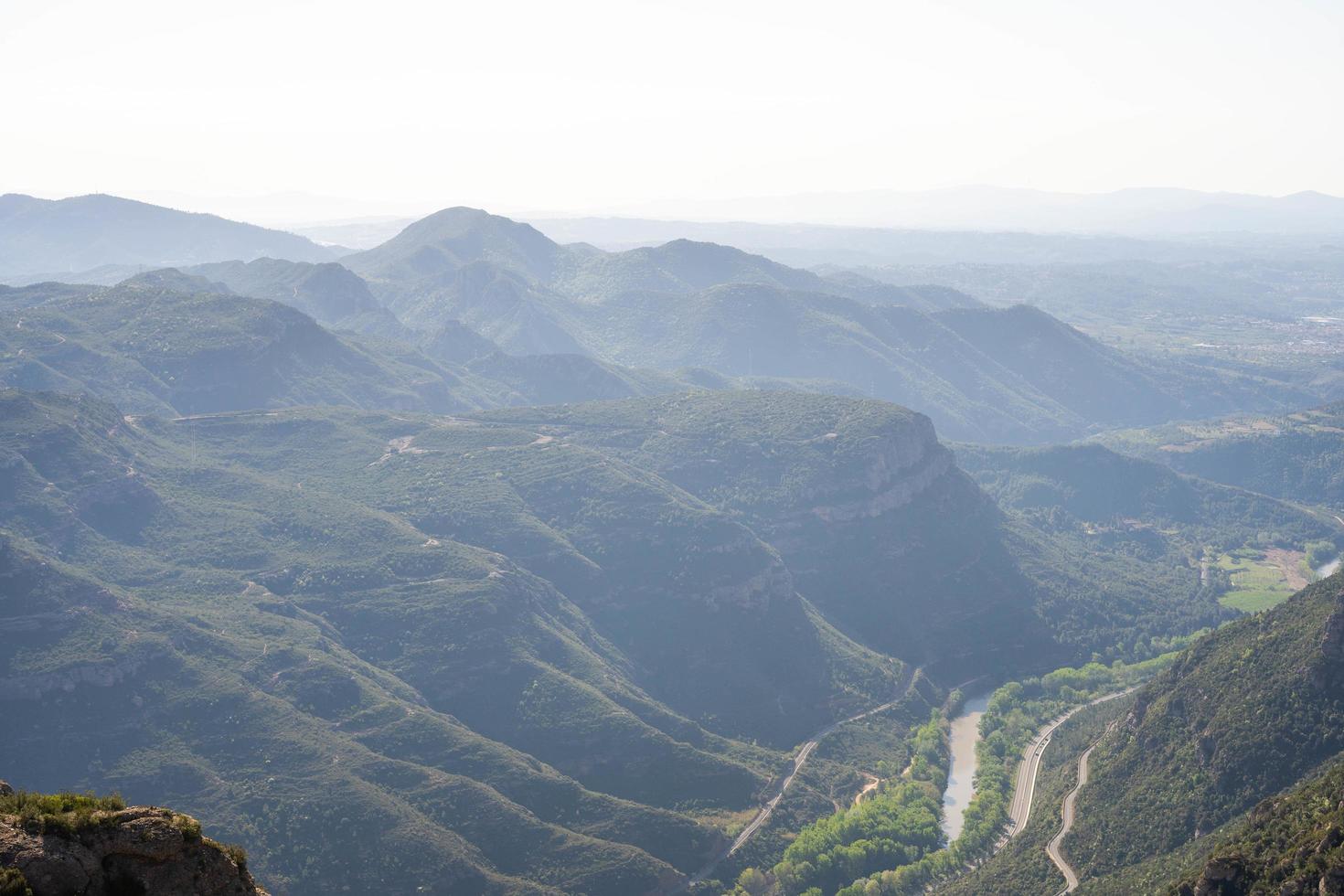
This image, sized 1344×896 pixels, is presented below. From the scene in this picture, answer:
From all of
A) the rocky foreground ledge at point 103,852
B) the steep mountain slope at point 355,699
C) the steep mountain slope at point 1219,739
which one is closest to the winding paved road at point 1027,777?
the steep mountain slope at point 1219,739

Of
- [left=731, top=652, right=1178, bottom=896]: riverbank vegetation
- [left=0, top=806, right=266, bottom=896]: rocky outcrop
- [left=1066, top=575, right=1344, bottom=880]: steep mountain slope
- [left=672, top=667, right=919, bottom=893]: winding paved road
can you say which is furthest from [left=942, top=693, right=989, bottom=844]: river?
[left=0, top=806, right=266, bottom=896]: rocky outcrop

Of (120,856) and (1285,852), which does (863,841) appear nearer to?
(1285,852)

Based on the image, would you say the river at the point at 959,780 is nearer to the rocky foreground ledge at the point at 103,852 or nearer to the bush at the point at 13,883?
the rocky foreground ledge at the point at 103,852

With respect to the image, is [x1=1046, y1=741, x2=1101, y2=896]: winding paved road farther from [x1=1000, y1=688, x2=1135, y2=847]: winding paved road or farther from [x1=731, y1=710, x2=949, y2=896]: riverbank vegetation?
[x1=731, y1=710, x2=949, y2=896]: riverbank vegetation

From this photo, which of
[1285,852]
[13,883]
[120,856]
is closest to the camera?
[13,883]

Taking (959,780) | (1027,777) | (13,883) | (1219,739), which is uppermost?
(13,883)

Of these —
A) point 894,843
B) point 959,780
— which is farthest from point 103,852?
point 959,780
